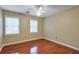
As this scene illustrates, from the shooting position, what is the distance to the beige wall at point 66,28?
1.81 metres

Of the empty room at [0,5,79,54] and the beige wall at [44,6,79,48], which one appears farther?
the beige wall at [44,6,79,48]

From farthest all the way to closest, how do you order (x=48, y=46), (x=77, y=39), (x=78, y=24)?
(x=77, y=39)
(x=78, y=24)
(x=48, y=46)

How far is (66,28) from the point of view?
1993mm

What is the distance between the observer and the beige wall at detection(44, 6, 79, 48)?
71.2 inches

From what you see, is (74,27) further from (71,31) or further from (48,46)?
(48,46)

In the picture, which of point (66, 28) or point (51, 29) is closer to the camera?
point (51, 29)

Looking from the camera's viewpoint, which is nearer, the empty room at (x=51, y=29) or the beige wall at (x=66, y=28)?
the empty room at (x=51, y=29)
